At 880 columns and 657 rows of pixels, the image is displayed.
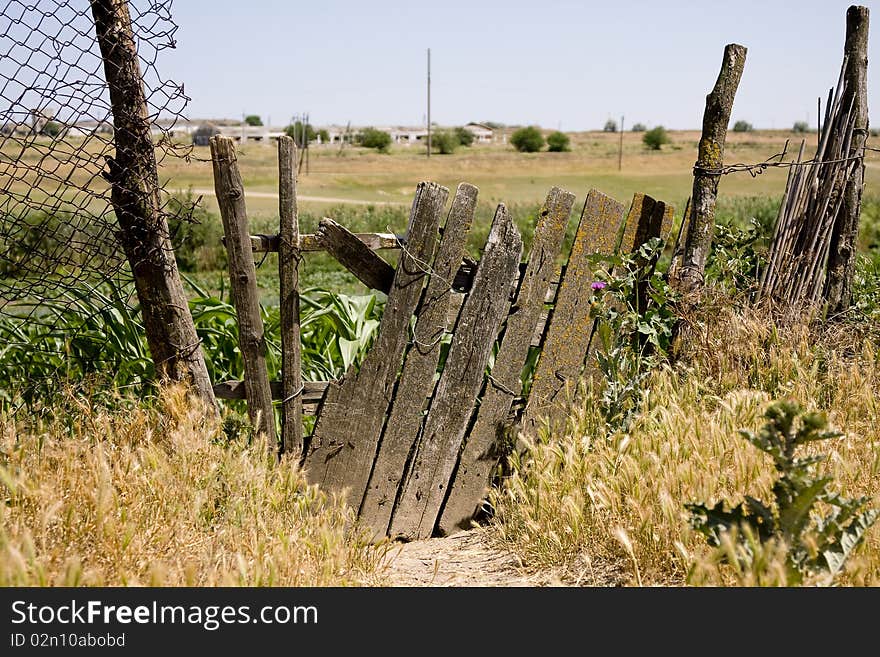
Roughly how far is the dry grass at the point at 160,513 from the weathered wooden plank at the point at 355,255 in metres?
0.98

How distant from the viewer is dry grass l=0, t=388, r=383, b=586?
2627mm

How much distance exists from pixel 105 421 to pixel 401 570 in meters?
1.50

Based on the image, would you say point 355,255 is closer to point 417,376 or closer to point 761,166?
point 417,376

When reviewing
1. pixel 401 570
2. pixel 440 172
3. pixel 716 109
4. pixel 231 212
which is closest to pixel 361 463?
pixel 401 570

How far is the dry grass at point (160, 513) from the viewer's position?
8.62 feet

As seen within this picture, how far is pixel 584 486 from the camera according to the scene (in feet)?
12.1

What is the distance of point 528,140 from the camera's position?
71438 mm

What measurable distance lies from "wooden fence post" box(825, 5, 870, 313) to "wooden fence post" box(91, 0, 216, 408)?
3843 millimetres

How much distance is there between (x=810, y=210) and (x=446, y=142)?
207 ft

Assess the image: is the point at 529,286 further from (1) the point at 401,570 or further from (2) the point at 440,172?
(2) the point at 440,172

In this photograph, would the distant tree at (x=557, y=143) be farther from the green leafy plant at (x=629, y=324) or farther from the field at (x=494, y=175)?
the green leafy plant at (x=629, y=324)

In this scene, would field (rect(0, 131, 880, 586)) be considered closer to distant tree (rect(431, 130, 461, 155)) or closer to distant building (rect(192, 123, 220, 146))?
distant building (rect(192, 123, 220, 146))

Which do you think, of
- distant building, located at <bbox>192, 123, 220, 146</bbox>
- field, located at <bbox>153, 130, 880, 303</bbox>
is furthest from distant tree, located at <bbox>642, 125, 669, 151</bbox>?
distant building, located at <bbox>192, 123, 220, 146</bbox>
